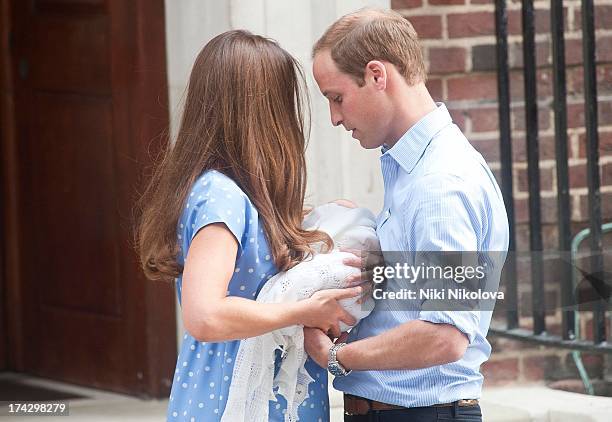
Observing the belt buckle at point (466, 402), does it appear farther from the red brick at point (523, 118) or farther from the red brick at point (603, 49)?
the red brick at point (603, 49)

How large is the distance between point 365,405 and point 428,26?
199cm

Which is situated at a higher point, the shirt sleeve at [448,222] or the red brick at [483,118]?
the red brick at [483,118]

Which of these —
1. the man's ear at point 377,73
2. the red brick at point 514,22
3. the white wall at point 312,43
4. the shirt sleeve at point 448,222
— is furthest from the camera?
the red brick at point 514,22

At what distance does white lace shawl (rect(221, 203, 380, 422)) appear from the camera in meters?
2.36

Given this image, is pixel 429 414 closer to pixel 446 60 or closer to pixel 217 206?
pixel 217 206

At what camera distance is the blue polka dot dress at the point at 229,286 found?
7.72 ft

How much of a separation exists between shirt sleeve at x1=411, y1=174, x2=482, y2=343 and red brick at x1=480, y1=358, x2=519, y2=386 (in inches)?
80.8

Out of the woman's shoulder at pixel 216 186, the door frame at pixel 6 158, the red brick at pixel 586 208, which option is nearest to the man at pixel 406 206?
the woman's shoulder at pixel 216 186

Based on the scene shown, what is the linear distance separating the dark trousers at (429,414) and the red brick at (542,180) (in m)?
1.89

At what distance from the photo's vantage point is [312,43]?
3.84 meters

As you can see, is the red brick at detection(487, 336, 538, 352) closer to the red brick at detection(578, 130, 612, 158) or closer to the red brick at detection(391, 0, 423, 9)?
the red brick at detection(578, 130, 612, 158)

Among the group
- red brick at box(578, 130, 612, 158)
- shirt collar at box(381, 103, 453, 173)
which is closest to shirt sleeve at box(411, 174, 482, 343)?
shirt collar at box(381, 103, 453, 173)

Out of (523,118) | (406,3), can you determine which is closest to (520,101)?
(523,118)

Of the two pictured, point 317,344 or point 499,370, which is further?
point 499,370
